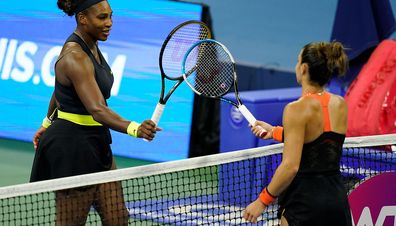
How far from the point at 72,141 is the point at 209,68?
0.96 metres

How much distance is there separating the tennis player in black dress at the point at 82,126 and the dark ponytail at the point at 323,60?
38.5 inches

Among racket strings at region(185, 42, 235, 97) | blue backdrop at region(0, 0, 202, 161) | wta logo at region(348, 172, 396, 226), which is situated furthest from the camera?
blue backdrop at region(0, 0, 202, 161)

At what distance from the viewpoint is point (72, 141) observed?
548 cm

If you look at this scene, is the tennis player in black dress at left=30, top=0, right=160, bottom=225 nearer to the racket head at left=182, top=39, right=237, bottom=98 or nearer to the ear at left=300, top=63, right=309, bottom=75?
the racket head at left=182, top=39, right=237, bottom=98

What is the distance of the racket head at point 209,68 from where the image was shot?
5902 millimetres

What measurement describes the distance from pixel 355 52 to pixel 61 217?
3.77 m

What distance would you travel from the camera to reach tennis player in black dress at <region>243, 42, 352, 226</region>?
Answer: 4.95 metres

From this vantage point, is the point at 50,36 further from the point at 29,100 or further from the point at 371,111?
the point at 371,111

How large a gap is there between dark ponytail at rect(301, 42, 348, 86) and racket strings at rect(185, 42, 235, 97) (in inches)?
36.7

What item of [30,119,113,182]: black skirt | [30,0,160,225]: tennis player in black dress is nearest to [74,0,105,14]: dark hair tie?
[30,0,160,225]: tennis player in black dress

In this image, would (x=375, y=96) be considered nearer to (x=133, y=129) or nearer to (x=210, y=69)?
(x=210, y=69)

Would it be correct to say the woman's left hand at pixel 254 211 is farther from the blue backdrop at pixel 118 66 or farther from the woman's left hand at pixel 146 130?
the blue backdrop at pixel 118 66

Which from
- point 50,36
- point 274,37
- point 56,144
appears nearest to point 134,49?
point 50,36

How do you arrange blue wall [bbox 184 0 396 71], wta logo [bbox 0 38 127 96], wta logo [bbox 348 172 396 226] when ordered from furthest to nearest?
blue wall [bbox 184 0 396 71], wta logo [bbox 0 38 127 96], wta logo [bbox 348 172 396 226]
